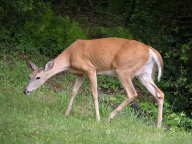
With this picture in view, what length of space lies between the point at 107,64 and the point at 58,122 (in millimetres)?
2081

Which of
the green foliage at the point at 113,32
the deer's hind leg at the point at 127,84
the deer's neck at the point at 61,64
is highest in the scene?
the deer's neck at the point at 61,64

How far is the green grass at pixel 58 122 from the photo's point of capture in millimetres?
8498

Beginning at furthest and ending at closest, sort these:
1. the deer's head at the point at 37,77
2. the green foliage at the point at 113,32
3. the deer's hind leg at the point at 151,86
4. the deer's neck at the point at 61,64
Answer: the green foliage at the point at 113,32
the deer's hind leg at the point at 151,86
the deer's neck at the point at 61,64
the deer's head at the point at 37,77

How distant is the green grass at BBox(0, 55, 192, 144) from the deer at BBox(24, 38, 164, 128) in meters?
0.40

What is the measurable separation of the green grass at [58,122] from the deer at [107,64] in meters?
0.40

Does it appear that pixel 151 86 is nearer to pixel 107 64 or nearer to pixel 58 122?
pixel 107 64

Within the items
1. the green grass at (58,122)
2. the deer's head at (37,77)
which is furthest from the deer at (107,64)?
the green grass at (58,122)

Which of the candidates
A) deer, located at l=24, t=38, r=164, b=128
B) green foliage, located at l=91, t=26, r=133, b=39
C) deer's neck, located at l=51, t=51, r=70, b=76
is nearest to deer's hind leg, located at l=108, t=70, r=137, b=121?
deer, located at l=24, t=38, r=164, b=128

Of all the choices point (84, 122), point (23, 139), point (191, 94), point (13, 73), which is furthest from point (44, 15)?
point (23, 139)

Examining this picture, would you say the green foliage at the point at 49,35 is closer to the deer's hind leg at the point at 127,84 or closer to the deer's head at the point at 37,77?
the deer's head at the point at 37,77

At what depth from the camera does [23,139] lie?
812cm

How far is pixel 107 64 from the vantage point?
36.6 feet

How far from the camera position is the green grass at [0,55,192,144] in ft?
27.9

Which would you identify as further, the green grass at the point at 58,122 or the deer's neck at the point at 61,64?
the deer's neck at the point at 61,64
